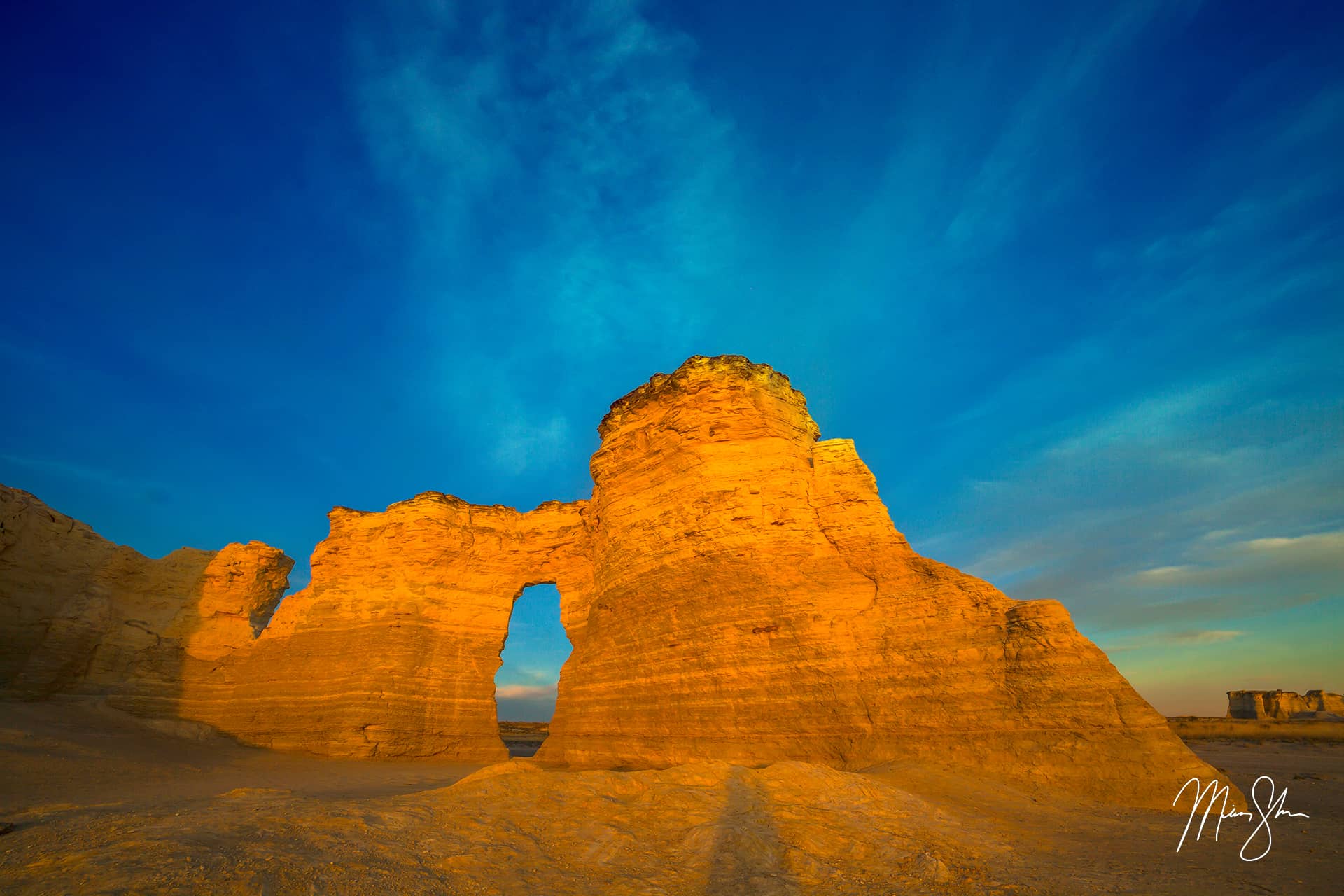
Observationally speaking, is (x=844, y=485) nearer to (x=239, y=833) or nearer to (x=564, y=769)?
(x=564, y=769)

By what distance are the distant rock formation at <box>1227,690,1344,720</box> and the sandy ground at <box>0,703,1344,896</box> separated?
4922 cm

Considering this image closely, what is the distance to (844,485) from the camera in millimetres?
15688

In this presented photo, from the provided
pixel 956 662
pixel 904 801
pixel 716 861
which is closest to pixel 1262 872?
pixel 904 801

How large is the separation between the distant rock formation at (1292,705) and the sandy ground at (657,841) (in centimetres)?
4922

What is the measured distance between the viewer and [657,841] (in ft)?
22.7

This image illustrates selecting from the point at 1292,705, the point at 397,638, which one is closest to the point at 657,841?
the point at 397,638

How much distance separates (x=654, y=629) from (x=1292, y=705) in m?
56.8

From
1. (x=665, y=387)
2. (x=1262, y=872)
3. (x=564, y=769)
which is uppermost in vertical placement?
(x=665, y=387)

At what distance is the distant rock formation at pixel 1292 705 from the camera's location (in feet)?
143

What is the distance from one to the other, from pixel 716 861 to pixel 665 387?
44.7 ft
